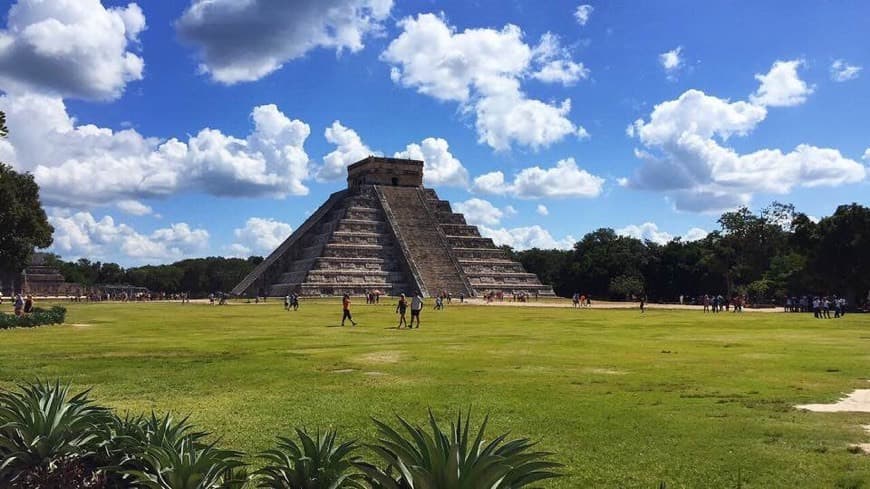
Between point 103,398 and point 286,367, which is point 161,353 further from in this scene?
point 103,398

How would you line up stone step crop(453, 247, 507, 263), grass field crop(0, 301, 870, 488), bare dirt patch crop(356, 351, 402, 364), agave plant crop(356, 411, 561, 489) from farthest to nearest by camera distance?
stone step crop(453, 247, 507, 263) < bare dirt patch crop(356, 351, 402, 364) < grass field crop(0, 301, 870, 488) < agave plant crop(356, 411, 561, 489)

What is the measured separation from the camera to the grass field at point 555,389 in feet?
22.1

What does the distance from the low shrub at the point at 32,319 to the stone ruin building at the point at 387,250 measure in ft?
93.9

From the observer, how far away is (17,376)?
1183cm

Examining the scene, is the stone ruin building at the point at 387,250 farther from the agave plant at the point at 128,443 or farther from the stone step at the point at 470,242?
the agave plant at the point at 128,443

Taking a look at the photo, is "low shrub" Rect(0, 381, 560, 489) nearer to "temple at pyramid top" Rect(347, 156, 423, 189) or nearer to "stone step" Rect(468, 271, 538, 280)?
"stone step" Rect(468, 271, 538, 280)

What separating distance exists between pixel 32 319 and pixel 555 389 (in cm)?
2312

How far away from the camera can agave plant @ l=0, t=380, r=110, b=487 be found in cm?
521

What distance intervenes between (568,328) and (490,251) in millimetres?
43182

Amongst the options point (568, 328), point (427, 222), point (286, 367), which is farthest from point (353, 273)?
point (286, 367)

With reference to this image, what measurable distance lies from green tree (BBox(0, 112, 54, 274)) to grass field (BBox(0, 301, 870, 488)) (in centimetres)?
2390

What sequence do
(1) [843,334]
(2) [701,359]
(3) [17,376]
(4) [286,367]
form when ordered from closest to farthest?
(3) [17,376] → (4) [286,367] → (2) [701,359] → (1) [843,334]

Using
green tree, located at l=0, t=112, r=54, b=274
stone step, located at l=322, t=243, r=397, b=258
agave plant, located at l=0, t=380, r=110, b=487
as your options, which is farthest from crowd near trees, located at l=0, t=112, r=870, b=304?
stone step, located at l=322, t=243, r=397, b=258

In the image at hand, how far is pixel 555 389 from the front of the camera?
10.6 m
